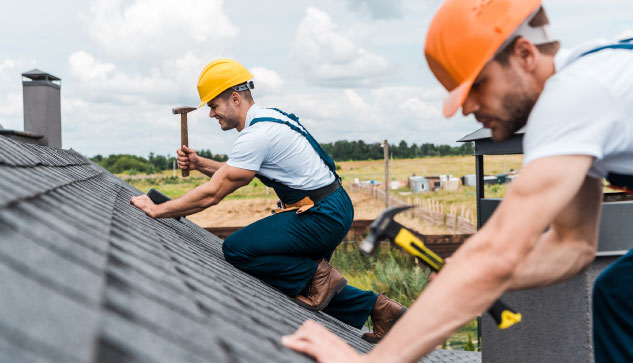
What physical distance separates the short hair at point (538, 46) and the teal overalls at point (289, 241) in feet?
7.84

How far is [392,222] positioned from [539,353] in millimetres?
4476

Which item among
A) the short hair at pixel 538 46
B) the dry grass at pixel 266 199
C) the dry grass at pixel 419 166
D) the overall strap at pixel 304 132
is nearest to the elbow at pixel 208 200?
the overall strap at pixel 304 132

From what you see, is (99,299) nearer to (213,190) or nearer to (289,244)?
(213,190)

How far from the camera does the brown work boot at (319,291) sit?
4.18m

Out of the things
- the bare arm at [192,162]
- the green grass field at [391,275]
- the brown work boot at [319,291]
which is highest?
the bare arm at [192,162]

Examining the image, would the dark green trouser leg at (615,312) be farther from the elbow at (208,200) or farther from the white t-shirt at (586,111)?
the elbow at (208,200)

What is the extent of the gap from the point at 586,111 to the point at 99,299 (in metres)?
1.58

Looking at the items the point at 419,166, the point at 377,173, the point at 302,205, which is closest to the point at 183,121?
the point at 302,205

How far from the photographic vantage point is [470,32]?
6.27ft

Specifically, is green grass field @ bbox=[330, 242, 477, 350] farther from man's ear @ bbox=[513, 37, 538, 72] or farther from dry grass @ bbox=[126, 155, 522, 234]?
man's ear @ bbox=[513, 37, 538, 72]

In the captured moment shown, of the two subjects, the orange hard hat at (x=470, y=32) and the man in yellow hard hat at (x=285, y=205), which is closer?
the orange hard hat at (x=470, y=32)

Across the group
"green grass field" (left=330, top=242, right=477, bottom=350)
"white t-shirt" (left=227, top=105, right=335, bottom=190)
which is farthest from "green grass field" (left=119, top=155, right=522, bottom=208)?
"white t-shirt" (left=227, top=105, right=335, bottom=190)

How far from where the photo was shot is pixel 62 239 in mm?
1631

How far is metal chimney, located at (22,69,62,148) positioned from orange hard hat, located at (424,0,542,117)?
29.0 feet
